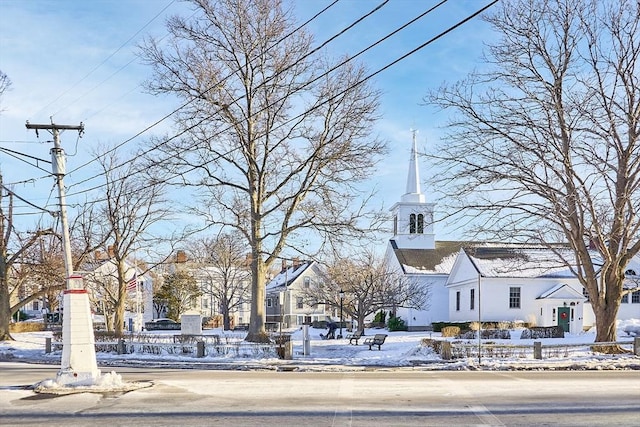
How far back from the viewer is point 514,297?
157ft


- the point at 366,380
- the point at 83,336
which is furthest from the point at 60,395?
the point at 366,380

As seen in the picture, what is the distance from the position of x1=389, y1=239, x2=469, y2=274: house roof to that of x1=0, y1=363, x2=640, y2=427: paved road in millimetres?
39732

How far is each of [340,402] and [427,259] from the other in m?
47.6

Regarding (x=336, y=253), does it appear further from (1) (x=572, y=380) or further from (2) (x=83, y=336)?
(2) (x=83, y=336)

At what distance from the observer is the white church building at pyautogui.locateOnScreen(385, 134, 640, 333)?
45.7 meters

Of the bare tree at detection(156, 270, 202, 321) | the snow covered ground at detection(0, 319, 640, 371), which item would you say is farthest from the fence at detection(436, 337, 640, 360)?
the bare tree at detection(156, 270, 202, 321)

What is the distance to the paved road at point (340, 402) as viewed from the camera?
10.7 metres

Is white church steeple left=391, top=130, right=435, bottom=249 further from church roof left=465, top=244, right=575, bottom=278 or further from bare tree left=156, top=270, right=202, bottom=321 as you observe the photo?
bare tree left=156, top=270, right=202, bottom=321

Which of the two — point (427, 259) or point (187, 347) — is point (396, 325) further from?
point (187, 347)

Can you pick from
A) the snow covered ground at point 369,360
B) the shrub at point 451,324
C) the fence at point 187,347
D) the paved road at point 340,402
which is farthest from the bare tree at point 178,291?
the paved road at point 340,402

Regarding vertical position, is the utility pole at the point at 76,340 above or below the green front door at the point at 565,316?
above

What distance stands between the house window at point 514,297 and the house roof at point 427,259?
9598mm

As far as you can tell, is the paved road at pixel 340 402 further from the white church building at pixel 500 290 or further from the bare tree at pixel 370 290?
the bare tree at pixel 370 290

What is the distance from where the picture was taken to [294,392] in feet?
46.6
